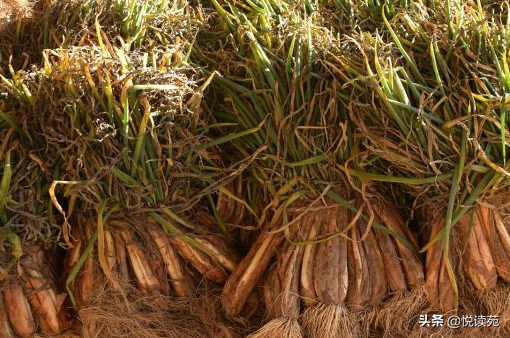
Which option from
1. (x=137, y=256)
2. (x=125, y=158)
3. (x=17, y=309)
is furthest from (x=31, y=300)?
(x=125, y=158)

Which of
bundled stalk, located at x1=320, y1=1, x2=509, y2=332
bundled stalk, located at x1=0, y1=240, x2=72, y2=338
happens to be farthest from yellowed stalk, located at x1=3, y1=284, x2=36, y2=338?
bundled stalk, located at x1=320, y1=1, x2=509, y2=332

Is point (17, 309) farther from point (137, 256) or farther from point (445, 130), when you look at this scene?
point (445, 130)

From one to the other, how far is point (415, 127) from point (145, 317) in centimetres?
73

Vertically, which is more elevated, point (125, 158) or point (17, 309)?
point (125, 158)

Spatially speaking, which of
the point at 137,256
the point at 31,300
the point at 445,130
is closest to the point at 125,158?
the point at 137,256

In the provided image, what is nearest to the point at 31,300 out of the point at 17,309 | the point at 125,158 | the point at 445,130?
the point at 17,309

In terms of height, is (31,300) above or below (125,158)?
below

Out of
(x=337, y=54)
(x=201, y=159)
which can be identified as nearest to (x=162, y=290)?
(x=201, y=159)

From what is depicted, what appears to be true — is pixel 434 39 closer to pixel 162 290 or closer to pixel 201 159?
pixel 201 159

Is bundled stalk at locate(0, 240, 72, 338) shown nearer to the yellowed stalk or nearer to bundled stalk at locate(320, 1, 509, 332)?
the yellowed stalk

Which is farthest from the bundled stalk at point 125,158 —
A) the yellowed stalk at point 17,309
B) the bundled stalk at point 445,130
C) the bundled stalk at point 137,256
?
the bundled stalk at point 445,130

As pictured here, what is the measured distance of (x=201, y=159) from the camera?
1.53 meters

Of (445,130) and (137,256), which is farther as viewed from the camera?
(137,256)

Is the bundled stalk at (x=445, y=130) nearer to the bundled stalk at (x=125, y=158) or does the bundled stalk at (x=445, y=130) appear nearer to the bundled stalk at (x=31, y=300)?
the bundled stalk at (x=125, y=158)
